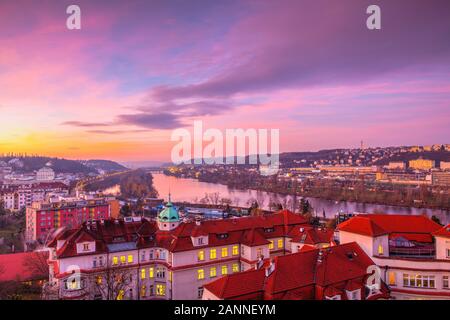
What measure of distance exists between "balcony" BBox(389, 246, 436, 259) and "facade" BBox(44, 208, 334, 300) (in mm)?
1927

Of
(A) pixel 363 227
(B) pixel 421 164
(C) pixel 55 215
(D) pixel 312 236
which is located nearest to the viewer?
(A) pixel 363 227

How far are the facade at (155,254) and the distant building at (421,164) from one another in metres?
26.3

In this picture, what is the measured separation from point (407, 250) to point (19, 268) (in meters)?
6.95

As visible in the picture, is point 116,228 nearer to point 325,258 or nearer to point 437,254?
point 325,258

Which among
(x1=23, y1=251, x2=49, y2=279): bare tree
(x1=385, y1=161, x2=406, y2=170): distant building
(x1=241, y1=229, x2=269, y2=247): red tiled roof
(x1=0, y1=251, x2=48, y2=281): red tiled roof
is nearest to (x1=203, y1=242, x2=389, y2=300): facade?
(x1=241, y1=229, x2=269, y2=247): red tiled roof

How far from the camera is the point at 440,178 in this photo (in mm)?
23609

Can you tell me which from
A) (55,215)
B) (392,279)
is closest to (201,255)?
(392,279)

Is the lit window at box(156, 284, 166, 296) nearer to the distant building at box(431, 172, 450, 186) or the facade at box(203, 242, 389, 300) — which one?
the facade at box(203, 242, 389, 300)

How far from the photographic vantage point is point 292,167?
86.2ft

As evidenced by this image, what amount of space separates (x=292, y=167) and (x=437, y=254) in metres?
22.1

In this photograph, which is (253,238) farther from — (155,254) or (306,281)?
(306,281)

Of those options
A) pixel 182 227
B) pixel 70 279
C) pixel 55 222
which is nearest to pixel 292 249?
pixel 182 227

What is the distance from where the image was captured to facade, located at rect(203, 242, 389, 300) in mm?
3369

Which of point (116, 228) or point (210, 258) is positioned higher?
point (116, 228)
